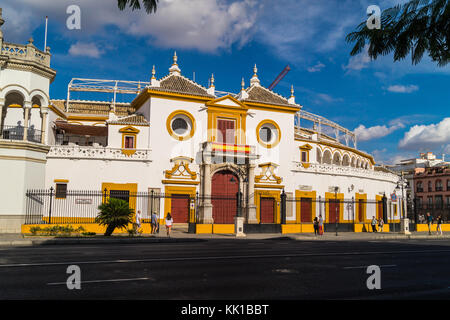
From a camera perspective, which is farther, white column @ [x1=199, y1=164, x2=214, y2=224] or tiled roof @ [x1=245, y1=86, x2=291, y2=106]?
tiled roof @ [x1=245, y1=86, x2=291, y2=106]

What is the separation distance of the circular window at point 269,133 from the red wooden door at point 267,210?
5279 millimetres

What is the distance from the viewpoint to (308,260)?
12.9m

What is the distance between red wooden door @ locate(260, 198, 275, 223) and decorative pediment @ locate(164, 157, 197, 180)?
23.5ft

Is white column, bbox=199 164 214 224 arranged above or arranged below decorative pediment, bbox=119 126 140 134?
below

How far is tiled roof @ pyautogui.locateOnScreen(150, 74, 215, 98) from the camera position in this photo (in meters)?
34.8

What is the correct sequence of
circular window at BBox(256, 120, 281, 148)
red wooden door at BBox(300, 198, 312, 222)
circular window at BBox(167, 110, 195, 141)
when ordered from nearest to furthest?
circular window at BBox(167, 110, 195, 141), circular window at BBox(256, 120, 281, 148), red wooden door at BBox(300, 198, 312, 222)

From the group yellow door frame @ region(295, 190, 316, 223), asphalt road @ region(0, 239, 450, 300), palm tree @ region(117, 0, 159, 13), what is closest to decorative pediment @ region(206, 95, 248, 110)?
yellow door frame @ region(295, 190, 316, 223)

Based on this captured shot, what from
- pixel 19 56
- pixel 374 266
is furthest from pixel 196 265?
pixel 19 56

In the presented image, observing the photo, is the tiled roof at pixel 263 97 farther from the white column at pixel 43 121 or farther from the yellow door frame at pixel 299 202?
the white column at pixel 43 121

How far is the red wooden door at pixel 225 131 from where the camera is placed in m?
35.8

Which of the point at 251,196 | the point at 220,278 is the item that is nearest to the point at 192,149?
the point at 251,196

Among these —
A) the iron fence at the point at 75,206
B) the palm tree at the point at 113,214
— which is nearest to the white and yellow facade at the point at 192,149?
the iron fence at the point at 75,206

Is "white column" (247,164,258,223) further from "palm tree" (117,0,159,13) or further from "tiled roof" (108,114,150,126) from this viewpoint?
"palm tree" (117,0,159,13)
